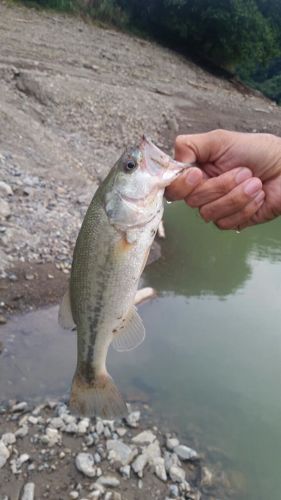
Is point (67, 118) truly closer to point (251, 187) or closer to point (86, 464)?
point (86, 464)

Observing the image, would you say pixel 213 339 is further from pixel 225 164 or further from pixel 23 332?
pixel 225 164

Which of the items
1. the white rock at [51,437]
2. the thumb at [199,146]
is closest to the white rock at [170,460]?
the white rock at [51,437]

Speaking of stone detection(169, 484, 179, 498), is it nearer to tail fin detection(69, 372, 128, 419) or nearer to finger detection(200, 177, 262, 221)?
tail fin detection(69, 372, 128, 419)

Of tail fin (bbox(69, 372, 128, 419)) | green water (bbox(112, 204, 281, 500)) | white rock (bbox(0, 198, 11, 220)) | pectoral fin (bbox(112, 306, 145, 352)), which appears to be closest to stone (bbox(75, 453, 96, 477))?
green water (bbox(112, 204, 281, 500))

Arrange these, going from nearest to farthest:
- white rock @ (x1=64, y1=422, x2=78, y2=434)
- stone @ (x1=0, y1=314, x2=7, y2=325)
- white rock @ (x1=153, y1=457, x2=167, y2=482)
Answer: white rock @ (x1=153, y1=457, x2=167, y2=482), white rock @ (x1=64, y1=422, x2=78, y2=434), stone @ (x1=0, y1=314, x2=7, y2=325)

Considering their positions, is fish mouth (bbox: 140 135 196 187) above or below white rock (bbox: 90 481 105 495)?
above

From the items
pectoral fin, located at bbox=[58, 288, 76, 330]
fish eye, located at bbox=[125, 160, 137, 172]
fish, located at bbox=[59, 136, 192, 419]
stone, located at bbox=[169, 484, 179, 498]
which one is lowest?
stone, located at bbox=[169, 484, 179, 498]
